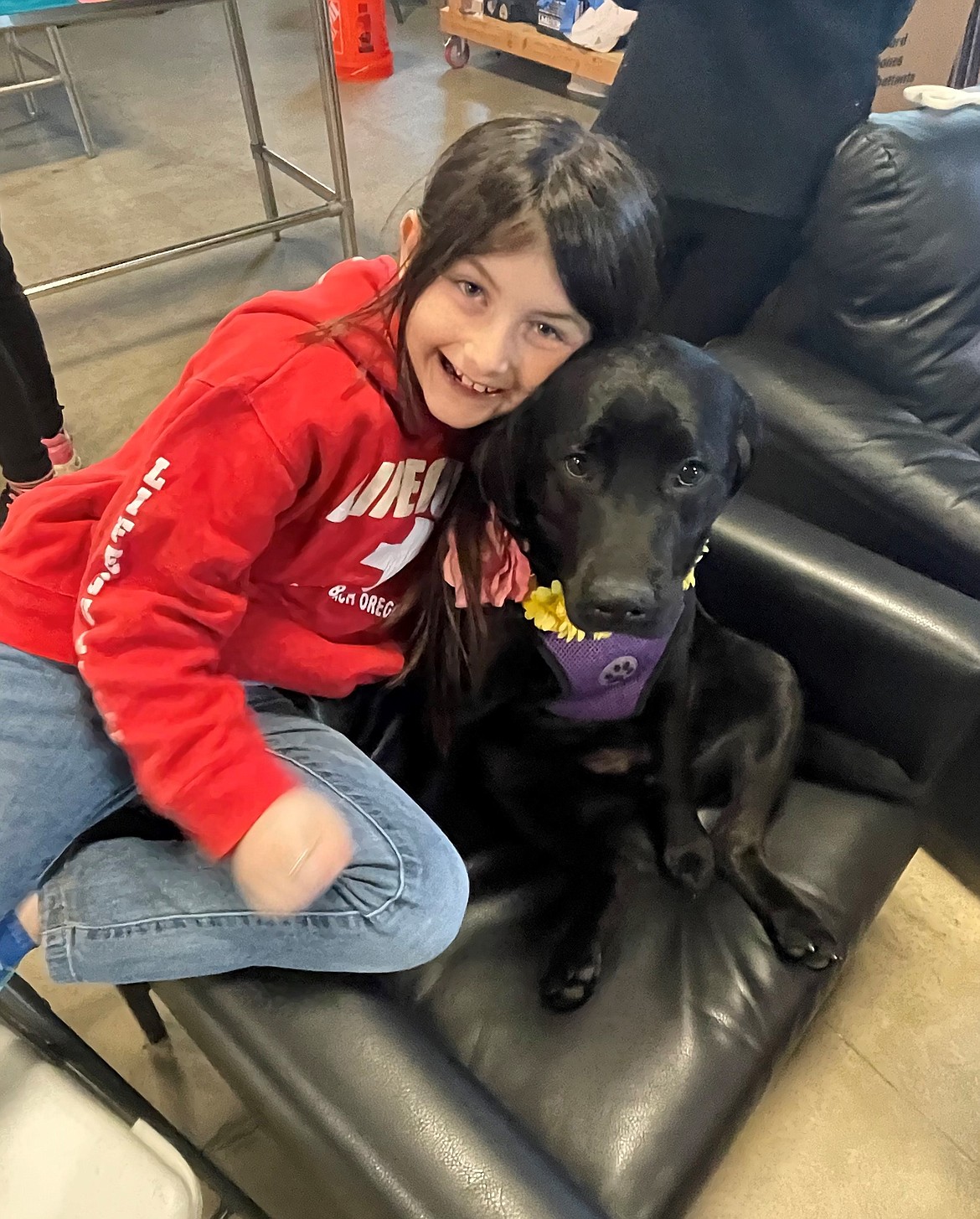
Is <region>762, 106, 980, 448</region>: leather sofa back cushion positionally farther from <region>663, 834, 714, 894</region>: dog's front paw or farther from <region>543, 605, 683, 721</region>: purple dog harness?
<region>663, 834, 714, 894</region>: dog's front paw

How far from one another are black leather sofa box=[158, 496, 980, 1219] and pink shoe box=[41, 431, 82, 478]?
1.39 metres

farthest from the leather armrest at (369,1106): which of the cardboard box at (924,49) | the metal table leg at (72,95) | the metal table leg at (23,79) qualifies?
the metal table leg at (23,79)

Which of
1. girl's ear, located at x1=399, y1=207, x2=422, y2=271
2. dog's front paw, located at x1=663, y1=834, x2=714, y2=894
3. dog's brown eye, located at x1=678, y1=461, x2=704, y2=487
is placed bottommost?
dog's front paw, located at x1=663, y1=834, x2=714, y2=894

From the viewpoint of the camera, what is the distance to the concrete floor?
46.8 inches

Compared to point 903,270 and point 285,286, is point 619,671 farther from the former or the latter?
point 285,286

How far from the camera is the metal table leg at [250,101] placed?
2.46 m

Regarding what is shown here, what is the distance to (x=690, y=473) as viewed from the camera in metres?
0.88

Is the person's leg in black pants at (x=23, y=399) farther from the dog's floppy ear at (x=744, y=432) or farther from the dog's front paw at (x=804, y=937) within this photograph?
the dog's front paw at (x=804, y=937)

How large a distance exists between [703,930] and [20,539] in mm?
811

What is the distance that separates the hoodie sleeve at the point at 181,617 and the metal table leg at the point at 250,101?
2.18 meters

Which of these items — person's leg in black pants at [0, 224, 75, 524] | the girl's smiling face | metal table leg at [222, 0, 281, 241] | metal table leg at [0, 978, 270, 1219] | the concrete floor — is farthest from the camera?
metal table leg at [222, 0, 281, 241]

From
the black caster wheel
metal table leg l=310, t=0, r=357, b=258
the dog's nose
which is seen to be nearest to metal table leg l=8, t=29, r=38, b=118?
the black caster wheel

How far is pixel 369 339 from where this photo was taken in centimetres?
84

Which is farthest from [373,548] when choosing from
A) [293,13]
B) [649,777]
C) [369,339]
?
[293,13]
